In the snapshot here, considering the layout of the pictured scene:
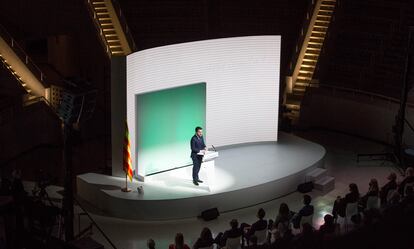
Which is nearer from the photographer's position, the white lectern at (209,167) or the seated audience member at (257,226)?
the seated audience member at (257,226)

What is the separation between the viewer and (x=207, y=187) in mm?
15430

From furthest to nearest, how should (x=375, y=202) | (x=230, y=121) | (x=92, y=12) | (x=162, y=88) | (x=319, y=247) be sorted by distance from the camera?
(x=92, y=12), (x=230, y=121), (x=162, y=88), (x=375, y=202), (x=319, y=247)

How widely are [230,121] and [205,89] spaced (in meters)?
1.55

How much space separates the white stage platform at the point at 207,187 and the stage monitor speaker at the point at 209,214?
0.15m

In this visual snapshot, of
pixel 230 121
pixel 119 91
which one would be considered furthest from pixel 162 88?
pixel 230 121

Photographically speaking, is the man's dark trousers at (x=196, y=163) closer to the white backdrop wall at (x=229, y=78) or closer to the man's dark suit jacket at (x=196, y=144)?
the man's dark suit jacket at (x=196, y=144)

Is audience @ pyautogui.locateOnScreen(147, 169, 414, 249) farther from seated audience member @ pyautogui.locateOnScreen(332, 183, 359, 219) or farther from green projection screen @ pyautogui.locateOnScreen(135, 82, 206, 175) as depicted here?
green projection screen @ pyautogui.locateOnScreen(135, 82, 206, 175)

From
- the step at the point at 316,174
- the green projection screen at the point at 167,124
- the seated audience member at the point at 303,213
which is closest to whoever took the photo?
the seated audience member at the point at 303,213

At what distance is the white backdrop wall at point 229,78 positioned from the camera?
15.9 metres

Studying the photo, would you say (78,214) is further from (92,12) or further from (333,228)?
(92,12)

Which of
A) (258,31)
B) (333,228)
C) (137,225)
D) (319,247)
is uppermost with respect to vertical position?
(258,31)

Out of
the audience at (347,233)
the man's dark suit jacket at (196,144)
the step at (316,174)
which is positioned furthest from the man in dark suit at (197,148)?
the step at (316,174)

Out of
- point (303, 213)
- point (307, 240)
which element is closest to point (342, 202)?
point (303, 213)

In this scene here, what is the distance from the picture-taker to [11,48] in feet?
66.1
